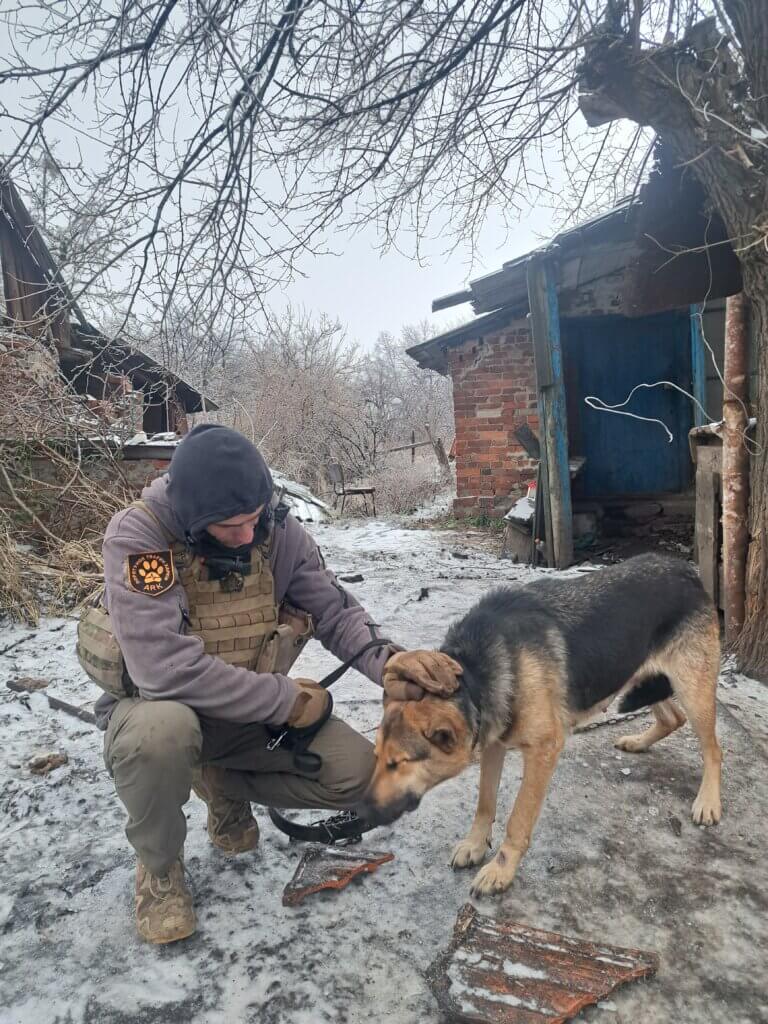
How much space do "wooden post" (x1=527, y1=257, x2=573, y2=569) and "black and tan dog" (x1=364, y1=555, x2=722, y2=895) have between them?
13.7 feet

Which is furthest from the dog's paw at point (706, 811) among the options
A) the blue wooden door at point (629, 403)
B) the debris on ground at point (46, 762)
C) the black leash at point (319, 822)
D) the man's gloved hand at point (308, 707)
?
the blue wooden door at point (629, 403)

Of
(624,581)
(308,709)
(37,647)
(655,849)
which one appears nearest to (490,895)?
(655,849)

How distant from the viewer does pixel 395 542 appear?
9359mm

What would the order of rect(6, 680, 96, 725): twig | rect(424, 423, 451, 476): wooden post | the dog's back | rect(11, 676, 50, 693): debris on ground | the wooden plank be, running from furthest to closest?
rect(424, 423, 451, 476): wooden post < the wooden plank < rect(11, 676, 50, 693): debris on ground < rect(6, 680, 96, 725): twig < the dog's back

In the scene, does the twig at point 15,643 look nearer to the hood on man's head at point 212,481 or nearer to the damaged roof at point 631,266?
the hood on man's head at point 212,481

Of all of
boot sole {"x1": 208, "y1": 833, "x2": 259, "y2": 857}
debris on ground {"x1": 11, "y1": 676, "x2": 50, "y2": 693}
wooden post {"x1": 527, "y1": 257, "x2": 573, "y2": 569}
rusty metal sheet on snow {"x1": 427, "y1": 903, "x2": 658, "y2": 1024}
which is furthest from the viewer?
wooden post {"x1": 527, "y1": 257, "x2": 573, "y2": 569}

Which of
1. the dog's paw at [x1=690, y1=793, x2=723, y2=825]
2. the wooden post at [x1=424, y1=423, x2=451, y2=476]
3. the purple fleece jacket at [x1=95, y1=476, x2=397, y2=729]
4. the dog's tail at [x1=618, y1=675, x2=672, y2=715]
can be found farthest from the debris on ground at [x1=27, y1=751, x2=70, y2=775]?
the wooden post at [x1=424, y1=423, x2=451, y2=476]

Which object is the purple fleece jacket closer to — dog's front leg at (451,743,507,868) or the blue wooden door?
dog's front leg at (451,743,507,868)

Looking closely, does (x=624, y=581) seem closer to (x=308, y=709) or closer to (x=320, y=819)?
(x=308, y=709)

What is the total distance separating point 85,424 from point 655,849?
6.28 metres

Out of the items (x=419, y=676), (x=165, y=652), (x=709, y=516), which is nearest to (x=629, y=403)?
(x=709, y=516)

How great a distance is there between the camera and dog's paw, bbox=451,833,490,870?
2.33 m

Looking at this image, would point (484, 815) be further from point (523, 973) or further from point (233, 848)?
point (233, 848)

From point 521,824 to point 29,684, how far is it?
3.35 metres
